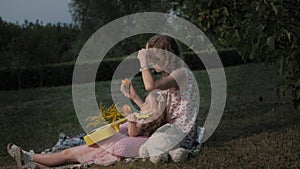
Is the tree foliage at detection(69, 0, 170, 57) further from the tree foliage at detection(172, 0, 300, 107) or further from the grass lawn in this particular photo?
the tree foliage at detection(172, 0, 300, 107)

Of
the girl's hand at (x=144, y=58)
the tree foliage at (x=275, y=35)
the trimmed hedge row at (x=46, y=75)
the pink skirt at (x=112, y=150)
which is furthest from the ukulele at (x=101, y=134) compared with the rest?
the trimmed hedge row at (x=46, y=75)

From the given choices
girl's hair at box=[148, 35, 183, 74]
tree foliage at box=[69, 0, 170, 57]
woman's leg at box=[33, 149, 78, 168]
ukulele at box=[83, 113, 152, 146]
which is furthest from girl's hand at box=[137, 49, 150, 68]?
tree foliage at box=[69, 0, 170, 57]

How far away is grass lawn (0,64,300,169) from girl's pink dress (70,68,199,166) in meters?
0.12

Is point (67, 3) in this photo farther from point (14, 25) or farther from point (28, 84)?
point (28, 84)

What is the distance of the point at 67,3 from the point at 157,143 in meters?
16.9

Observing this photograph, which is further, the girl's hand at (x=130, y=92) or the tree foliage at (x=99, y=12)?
the tree foliage at (x=99, y=12)

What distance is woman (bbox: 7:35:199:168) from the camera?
383 centimetres

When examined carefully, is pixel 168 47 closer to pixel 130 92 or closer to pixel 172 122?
pixel 130 92

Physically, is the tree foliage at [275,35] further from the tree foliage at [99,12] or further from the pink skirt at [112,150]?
the tree foliage at [99,12]

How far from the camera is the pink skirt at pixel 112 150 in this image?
151 inches

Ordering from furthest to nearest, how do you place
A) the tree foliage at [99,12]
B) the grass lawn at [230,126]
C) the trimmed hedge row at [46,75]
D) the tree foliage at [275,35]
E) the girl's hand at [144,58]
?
the tree foliage at [99,12] → the trimmed hedge row at [46,75] → the girl's hand at [144,58] → the grass lawn at [230,126] → the tree foliage at [275,35]

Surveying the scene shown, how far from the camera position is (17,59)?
45.4 feet

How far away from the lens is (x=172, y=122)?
403cm

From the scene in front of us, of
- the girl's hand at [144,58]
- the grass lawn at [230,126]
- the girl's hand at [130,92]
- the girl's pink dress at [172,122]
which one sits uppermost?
the girl's hand at [144,58]
